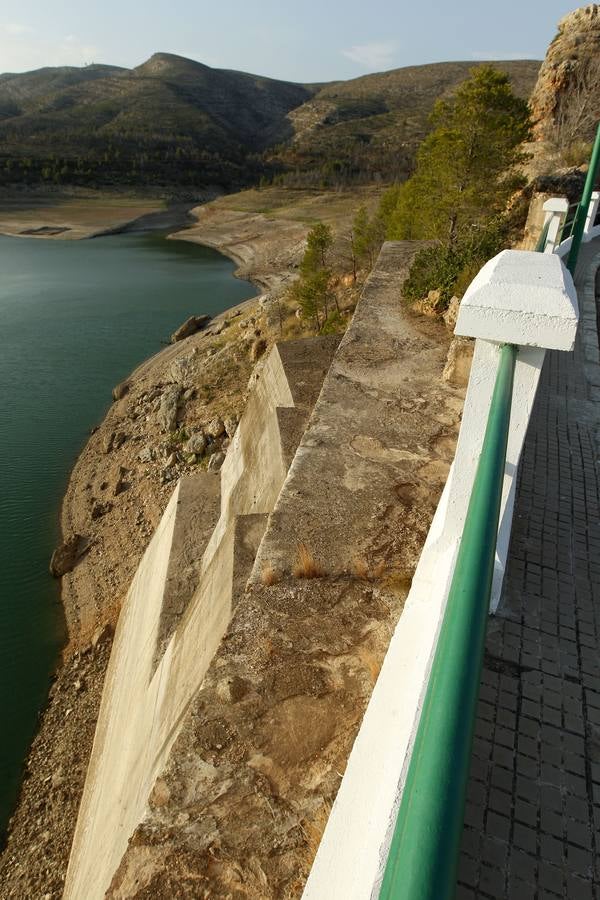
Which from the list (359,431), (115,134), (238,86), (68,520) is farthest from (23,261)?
(238,86)

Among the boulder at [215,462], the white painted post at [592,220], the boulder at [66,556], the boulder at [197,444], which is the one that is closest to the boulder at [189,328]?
the boulder at [197,444]

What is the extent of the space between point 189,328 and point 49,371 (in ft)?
22.4

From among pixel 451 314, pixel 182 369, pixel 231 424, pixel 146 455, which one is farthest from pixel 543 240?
pixel 182 369

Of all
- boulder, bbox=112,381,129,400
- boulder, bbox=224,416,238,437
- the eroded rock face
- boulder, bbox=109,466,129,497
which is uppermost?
the eroded rock face

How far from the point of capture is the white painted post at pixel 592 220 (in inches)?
519

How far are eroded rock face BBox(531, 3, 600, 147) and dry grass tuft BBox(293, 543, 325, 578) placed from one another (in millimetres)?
23015

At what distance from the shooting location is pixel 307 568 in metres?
3.49

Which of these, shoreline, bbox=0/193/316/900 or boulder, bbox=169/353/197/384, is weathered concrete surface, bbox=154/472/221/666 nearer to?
shoreline, bbox=0/193/316/900

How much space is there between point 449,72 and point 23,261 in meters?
118

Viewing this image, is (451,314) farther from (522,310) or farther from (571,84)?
(571,84)

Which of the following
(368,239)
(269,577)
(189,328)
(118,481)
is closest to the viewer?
(269,577)

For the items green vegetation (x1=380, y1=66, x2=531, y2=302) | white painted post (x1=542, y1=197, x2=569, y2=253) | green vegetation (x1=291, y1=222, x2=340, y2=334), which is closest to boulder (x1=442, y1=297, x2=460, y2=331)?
white painted post (x1=542, y1=197, x2=569, y2=253)

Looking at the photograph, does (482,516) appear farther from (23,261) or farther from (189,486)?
(23,261)

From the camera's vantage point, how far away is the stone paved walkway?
2061 millimetres
